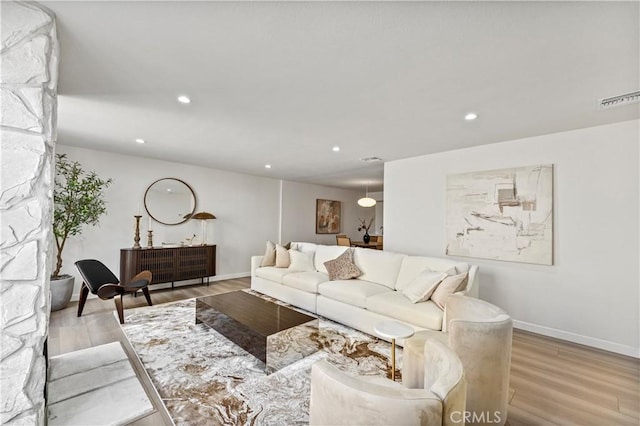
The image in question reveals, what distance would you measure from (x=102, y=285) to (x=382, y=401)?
4005mm

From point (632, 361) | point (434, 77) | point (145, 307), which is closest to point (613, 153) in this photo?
point (632, 361)

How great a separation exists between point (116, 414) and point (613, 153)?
16.8ft

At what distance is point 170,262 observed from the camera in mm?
4883

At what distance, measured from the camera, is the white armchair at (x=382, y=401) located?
2.87 feet

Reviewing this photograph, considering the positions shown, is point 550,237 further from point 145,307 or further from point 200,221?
point 200,221

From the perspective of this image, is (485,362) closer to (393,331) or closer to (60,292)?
(393,331)

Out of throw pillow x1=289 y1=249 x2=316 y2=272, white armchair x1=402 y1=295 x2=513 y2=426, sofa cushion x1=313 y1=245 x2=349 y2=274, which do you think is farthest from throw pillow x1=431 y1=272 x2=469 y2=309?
throw pillow x1=289 y1=249 x2=316 y2=272

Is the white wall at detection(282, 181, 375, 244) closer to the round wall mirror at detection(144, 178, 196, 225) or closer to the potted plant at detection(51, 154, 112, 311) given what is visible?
the round wall mirror at detection(144, 178, 196, 225)

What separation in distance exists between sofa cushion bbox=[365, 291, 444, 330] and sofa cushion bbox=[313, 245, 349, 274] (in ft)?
4.32

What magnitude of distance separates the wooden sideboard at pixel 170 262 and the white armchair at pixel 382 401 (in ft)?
14.9

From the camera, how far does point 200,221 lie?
575 cm

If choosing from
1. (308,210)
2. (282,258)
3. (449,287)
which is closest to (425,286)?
(449,287)

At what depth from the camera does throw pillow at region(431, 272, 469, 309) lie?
271 centimetres

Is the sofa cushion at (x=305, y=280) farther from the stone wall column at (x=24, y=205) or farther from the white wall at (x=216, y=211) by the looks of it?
the stone wall column at (x=24, y=205)
